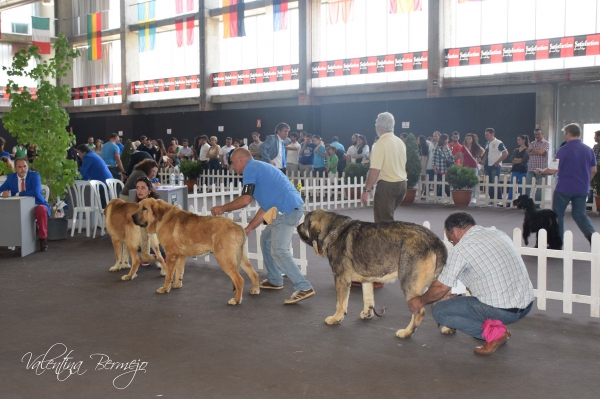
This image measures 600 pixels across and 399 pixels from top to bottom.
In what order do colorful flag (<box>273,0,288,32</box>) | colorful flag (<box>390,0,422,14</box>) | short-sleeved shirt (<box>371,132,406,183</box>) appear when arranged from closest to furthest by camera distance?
short-sleeved shirt (<box>371,132,406,183</box>)
colorful flag (<box>390,0,422,14</box>)
colorful flag (<box>273,0,288,32</box>)

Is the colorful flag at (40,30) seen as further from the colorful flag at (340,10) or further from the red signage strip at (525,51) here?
the red signage strip at (525,51)

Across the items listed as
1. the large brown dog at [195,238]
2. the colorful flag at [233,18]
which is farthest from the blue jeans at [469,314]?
the colorful flag at [233,18]

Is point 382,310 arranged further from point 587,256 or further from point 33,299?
point 33,299

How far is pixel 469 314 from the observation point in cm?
463

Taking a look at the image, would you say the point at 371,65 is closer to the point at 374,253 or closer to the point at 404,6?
the point at 404,6

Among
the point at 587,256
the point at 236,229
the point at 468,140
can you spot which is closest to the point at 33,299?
the point at 236,229

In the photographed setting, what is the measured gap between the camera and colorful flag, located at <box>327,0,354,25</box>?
22766 millimetres

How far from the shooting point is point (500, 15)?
1977cm

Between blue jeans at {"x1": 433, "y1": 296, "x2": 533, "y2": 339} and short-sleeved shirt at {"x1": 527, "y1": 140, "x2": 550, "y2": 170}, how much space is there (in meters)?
9.64

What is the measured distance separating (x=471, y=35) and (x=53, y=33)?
23.7 m

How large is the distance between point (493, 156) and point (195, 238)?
10471 millimetres

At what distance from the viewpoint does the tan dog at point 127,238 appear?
731cm

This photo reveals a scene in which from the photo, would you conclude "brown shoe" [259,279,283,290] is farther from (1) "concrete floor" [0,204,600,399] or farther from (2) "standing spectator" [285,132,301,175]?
(2) "standing spectator" [285,132,301,175]
